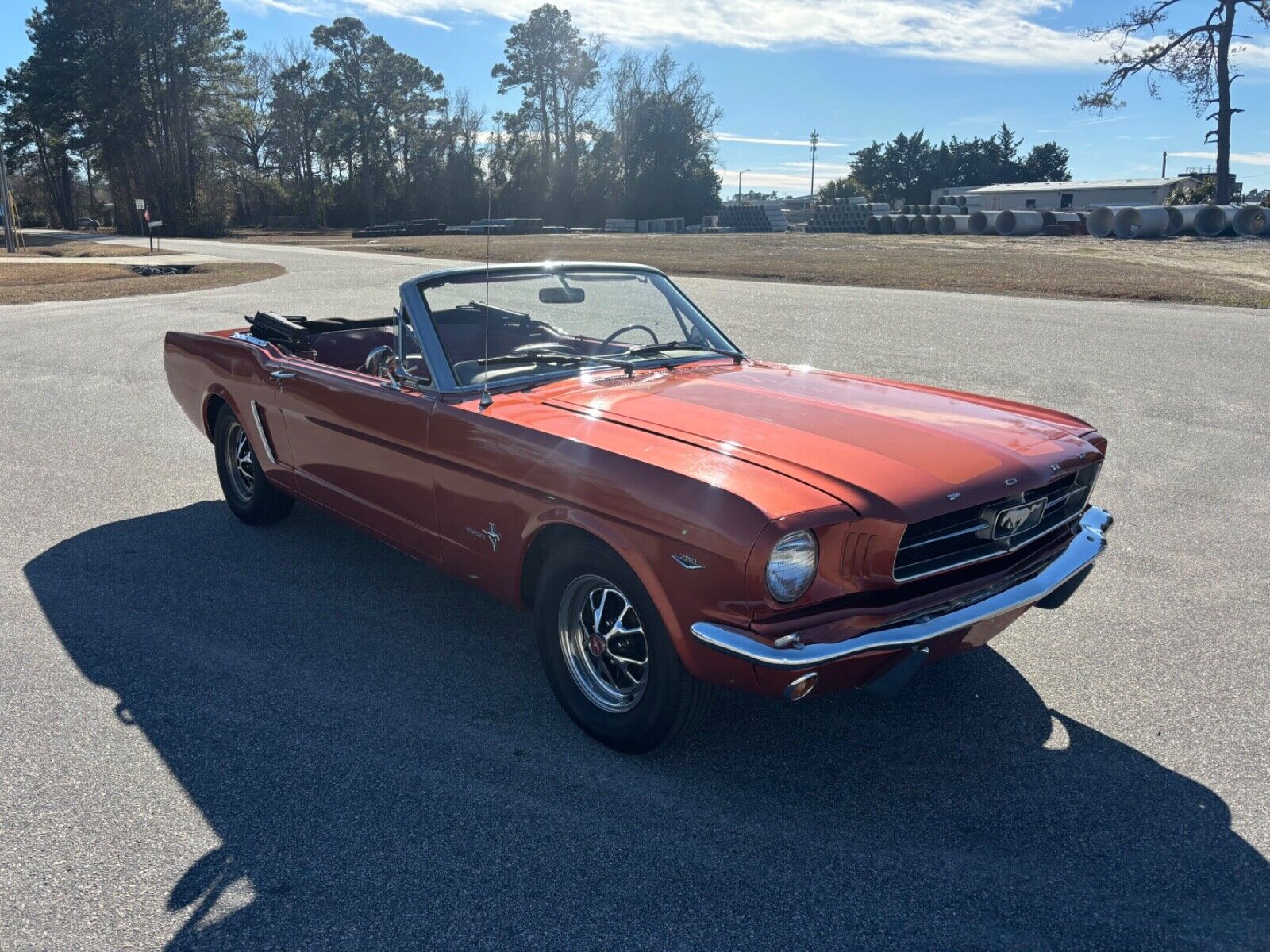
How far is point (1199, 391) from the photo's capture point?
358 inches

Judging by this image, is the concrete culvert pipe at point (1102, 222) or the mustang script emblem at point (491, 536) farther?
the concrete culvert pipe at point (1102, 222)

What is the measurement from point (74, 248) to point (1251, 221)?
4627cm

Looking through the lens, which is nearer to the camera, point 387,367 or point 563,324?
point 387,367

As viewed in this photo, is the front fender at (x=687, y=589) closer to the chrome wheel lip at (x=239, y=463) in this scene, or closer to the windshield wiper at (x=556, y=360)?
the windshield wiper at (x=556, y=360)

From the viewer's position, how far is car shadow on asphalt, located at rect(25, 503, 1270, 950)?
2.46 meters

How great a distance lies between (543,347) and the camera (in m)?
4.38

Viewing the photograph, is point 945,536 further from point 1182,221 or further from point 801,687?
point 1182,221

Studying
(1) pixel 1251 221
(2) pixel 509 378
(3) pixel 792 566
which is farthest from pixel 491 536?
(1) pixel 1251 221

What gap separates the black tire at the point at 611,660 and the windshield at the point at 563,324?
1.06 metres

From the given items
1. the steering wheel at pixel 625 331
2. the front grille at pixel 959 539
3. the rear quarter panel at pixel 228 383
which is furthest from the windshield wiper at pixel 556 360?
the front grille at pixel 959 539

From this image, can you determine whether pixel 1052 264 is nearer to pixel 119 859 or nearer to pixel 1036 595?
pixel 1036 595

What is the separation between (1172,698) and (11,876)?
373 cm

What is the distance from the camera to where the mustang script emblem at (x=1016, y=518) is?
313cm

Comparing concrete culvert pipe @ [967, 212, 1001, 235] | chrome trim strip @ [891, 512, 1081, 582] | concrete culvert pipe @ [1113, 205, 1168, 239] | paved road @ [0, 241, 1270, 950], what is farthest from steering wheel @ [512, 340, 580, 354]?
concrete culvert pipe @ [967, 212, 1001, 235]
